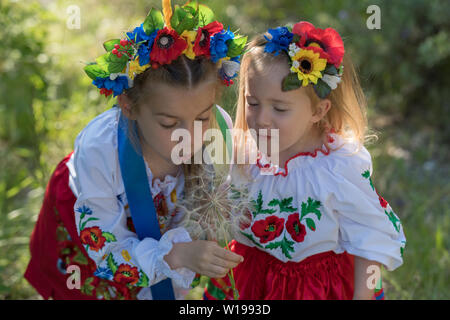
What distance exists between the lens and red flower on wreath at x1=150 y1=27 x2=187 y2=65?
1.60 m

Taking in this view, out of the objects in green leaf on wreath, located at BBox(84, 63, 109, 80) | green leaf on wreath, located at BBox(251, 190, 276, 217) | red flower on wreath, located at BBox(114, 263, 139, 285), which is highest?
green leaf on wreath, located at BBox(84, 63, 109, 80)

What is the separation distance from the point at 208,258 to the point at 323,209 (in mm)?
456

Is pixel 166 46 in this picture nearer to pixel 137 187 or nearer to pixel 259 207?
pixel 137 187

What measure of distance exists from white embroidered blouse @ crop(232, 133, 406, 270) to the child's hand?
0.84 ft

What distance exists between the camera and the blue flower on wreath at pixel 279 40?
176 centimetres

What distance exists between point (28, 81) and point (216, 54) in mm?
1975

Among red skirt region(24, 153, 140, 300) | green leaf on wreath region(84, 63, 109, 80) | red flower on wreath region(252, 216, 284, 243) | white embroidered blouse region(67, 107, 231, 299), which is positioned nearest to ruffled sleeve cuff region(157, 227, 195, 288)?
white embroidered blouse region(67, 107, 231, 299)

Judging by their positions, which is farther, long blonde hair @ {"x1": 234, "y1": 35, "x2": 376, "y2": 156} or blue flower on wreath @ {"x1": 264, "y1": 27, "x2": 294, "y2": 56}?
long blonde hair @ {"x1": 234, "y1": 35, "x2": 376, "y2": 156}

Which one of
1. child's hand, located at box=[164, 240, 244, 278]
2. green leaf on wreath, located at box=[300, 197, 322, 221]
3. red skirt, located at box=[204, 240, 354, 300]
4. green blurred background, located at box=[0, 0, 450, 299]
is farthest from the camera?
green blurred background, located at box=[0, 0, 450, 299]

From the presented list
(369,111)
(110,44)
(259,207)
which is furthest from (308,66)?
(369,111)

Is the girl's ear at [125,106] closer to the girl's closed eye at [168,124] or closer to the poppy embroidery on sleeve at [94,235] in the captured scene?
the girl's closed eye at [168,124]

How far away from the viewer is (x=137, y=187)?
1880 millimetres

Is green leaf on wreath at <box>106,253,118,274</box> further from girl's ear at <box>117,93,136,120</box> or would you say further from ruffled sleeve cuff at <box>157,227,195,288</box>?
girl's ear at <box>117,93,136,120</box>

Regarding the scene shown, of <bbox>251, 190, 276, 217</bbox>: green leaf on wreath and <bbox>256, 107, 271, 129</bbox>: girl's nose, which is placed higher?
<bbox>256, 107, 271, 129</bbox>: girl's nose
